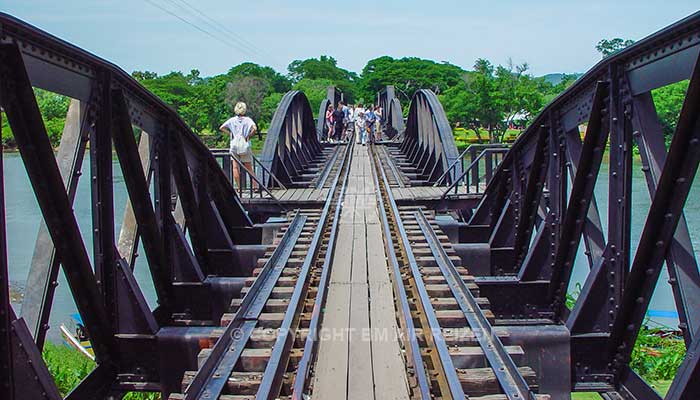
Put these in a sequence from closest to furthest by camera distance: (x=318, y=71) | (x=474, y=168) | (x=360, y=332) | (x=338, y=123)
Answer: (x=360, y=332)
(x=474, y=168)
(x=338, y=123)
(x=318, y=71)

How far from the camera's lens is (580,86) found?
657 cm

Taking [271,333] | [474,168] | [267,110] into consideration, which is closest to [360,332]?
[271,333]

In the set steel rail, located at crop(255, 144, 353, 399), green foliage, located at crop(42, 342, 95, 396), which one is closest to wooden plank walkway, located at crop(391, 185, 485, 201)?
steel rail, located at crop(255, 144, 353, 399)

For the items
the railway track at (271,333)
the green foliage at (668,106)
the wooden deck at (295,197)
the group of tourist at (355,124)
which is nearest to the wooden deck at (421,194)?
the wooden deck at (295,197)

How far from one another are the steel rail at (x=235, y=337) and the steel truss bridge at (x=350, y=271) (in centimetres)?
2

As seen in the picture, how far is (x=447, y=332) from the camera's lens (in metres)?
5.35

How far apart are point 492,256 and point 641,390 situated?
4.18 m

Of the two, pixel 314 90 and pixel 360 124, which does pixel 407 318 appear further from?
pixel 314 90

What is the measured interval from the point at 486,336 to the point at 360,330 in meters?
0.95

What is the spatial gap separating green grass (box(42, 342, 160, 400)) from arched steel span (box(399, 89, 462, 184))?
8126 millimetres

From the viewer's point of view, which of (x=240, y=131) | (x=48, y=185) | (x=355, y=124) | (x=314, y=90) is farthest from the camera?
(x=314, y=90)

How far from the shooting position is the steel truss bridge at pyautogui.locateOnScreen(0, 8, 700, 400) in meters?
4.49

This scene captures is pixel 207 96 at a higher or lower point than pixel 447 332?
higher

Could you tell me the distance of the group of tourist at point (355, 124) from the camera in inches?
1083
